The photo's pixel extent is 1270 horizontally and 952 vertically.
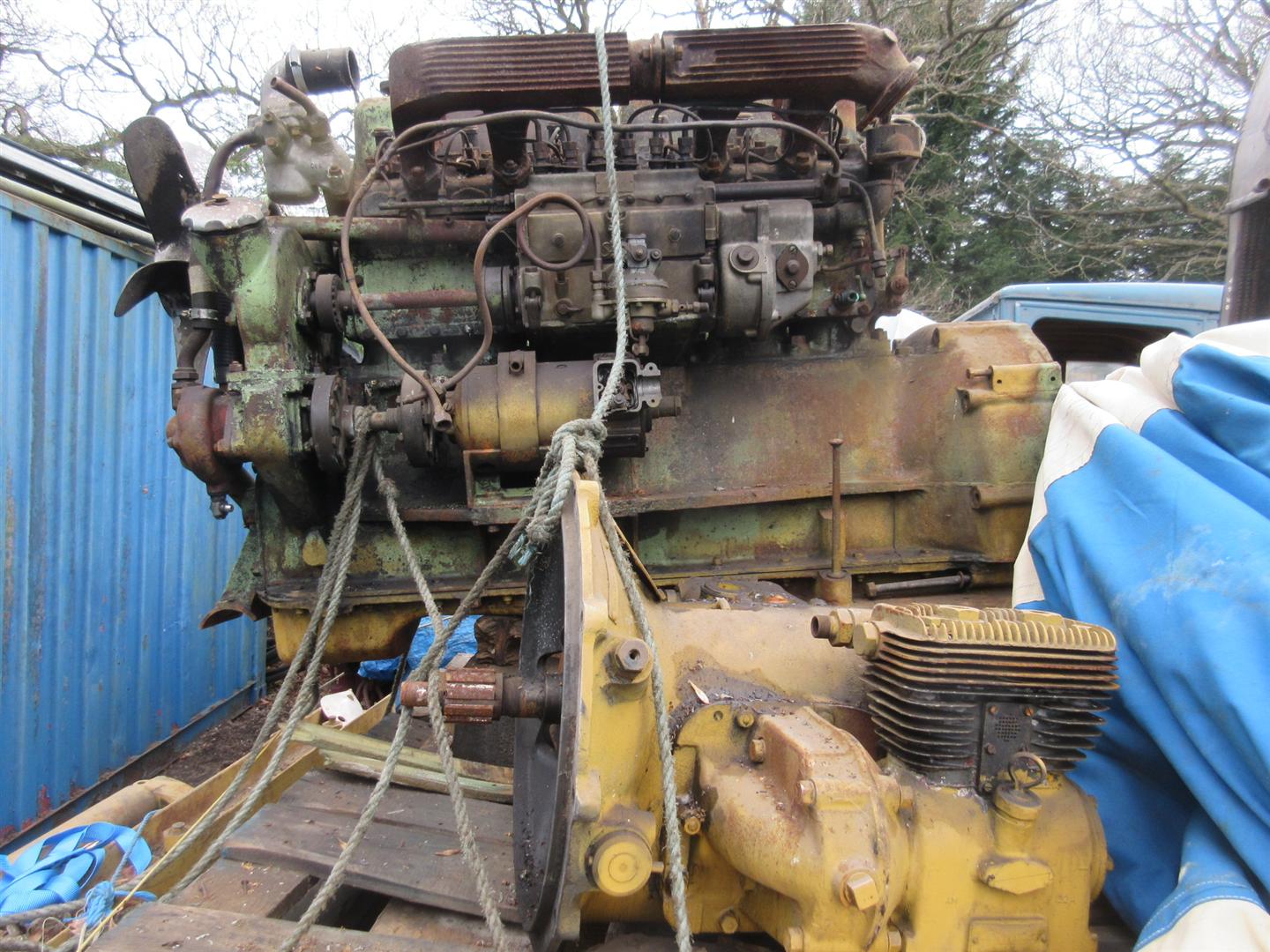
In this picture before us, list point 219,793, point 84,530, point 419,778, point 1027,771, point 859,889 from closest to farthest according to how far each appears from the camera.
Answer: point 859,889 < point 1027,771 < point 419,778 < point 219,793 < point 84,530

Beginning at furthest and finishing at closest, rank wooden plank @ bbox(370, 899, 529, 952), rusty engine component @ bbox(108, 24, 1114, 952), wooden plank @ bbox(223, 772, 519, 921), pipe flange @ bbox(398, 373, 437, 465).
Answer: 1. pipe flange @ bbox(398, 373, 437, 465)
2. wooden plank @ bbox(223, 772, 519, 921)
3. wooden plank @ bbox(370, 899, 529, 952)
4. rusty engine component @ bbox(108, 24, 1114, 952)

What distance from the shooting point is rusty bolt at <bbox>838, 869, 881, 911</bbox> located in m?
1.21

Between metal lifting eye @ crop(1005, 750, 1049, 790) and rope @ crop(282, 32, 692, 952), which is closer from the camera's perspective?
rope @ crop(282, 32, 692, 952)

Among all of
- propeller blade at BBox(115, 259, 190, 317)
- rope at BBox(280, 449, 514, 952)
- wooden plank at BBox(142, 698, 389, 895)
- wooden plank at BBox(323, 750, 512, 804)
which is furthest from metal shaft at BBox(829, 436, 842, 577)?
propeller blade at BBox(115, 259, 190, 317)

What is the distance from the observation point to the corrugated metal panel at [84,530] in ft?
10.1

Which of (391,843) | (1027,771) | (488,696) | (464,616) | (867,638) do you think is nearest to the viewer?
(488,696)

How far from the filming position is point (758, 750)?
151 centimetres

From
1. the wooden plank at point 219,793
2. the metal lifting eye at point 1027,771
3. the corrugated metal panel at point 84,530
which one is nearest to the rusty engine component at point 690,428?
the metal lifting eye at point 1027,771

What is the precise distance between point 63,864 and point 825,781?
2.37 meters

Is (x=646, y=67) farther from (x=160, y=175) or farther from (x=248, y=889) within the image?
(x=248, y=889)

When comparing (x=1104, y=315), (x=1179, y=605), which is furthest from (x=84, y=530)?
(x=1104, y=315)

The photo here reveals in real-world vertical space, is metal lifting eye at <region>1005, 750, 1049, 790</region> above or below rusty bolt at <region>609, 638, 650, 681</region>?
below

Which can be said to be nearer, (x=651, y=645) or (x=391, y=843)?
(x=651, y=645)

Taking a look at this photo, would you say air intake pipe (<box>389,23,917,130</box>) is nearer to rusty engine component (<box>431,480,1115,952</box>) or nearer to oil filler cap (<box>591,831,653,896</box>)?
rusty engine component (<box>431,480,1115,952</box>)
